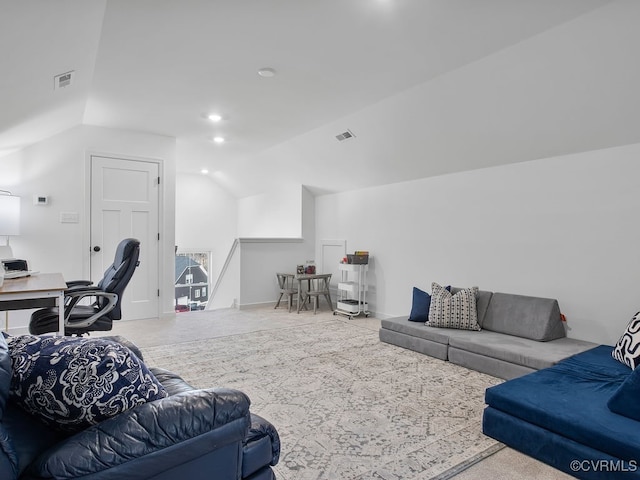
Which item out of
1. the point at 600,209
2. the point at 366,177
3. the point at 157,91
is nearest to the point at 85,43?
the point at 157,91

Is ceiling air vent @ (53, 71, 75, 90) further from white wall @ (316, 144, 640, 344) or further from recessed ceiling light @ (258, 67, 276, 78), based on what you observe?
white wall @ (316, 144, 640, 344)

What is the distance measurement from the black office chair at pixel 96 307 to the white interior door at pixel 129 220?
6.08 feet

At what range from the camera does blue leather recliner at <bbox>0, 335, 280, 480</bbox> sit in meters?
1.00

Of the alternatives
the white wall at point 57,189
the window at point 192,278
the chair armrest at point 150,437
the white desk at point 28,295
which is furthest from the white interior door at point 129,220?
the chair armrest at point 150,437

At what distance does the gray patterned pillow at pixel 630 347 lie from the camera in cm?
255

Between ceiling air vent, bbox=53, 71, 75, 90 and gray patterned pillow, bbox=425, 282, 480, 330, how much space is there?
392cm

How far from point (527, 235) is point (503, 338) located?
114 cm

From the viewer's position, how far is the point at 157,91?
12.6 feet

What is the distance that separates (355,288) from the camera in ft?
19.0

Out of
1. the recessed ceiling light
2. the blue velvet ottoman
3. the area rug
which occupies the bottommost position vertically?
the area rug

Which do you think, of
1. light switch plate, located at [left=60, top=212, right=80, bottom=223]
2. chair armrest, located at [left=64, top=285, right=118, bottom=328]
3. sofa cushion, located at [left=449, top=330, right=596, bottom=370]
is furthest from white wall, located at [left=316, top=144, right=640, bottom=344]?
light switch plate, located at [left=60, top=212, right=80, bottom=223]

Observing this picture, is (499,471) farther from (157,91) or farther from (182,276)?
(182,276)

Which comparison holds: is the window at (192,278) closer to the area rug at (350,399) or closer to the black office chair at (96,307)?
the area rug at (350,399)

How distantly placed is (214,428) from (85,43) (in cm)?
292
